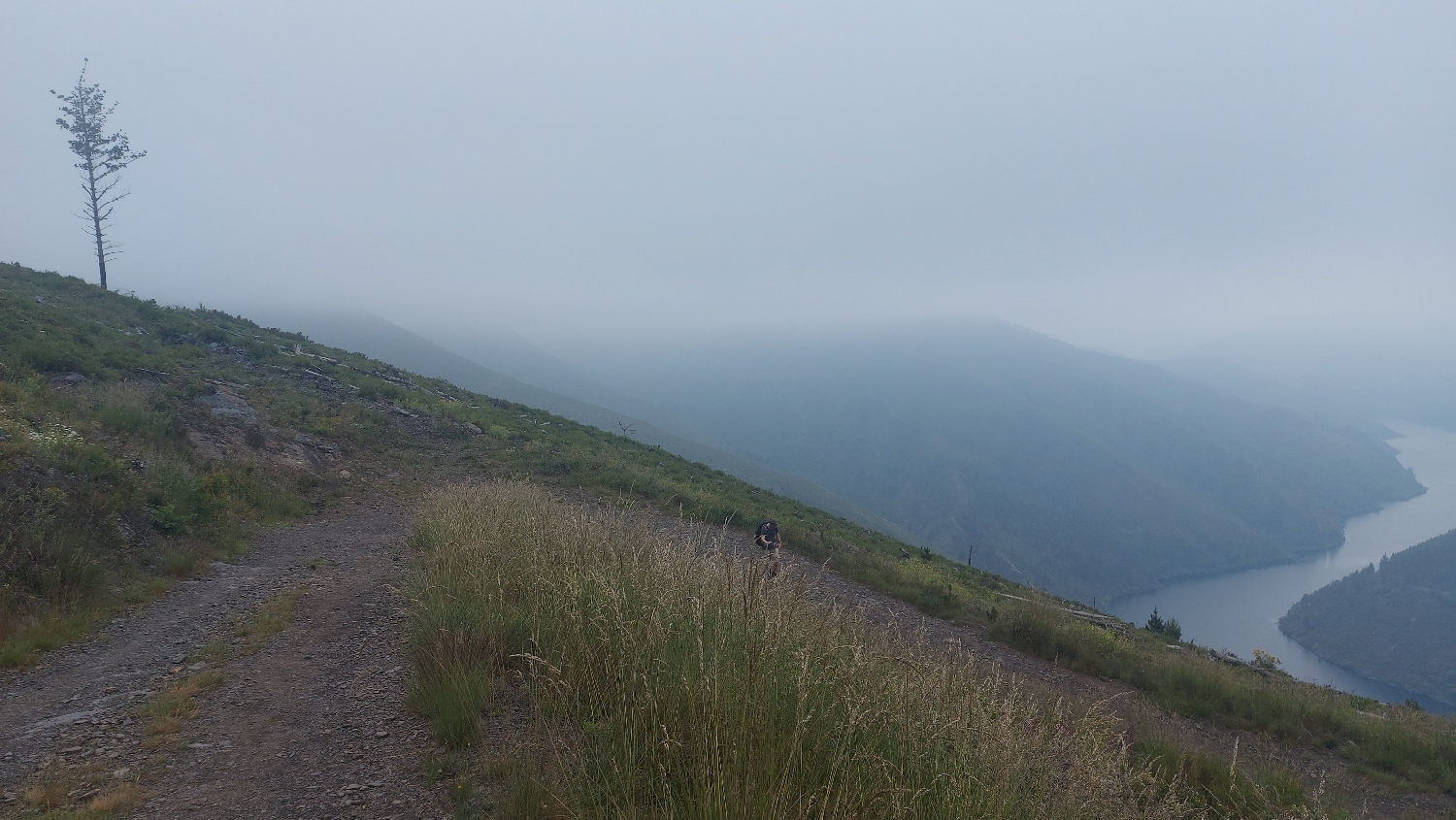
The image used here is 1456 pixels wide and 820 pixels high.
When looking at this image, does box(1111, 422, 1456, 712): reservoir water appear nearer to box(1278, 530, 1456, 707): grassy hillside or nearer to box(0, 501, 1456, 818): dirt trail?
box(1278, 530, 1456, 707): grassy hillside

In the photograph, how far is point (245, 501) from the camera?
11062mm

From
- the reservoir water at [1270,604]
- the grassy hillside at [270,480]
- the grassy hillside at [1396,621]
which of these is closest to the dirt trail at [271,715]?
the grassy hillside at [270,480]

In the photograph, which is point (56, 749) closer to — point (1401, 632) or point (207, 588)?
point (207, 588)

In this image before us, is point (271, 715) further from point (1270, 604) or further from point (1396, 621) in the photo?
point (1270, 604)

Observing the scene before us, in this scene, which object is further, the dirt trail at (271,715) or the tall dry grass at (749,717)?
the dirt trail at (271,715)

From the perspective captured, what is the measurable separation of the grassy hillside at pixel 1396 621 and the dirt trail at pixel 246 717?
139 meters

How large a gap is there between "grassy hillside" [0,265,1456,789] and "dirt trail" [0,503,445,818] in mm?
700

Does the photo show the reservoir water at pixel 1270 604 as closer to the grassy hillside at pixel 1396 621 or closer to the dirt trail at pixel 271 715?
the grassy hillside at pixel 1396 621

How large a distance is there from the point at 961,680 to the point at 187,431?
49.8ft

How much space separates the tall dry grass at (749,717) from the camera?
105 inches

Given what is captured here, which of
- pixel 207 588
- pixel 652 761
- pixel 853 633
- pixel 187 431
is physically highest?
pixel 853 633

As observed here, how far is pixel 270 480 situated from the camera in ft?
40.3

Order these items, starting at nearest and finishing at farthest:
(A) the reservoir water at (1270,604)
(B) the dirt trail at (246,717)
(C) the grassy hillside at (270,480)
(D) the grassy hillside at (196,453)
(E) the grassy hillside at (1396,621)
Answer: (B) the dirt trail at (246,717), (D) the grassy hillside at (196,453), (C) the grassy hillside at (270,480), (A) the reservoir water at (1270,604), (E) the grassy hillside at (1396,621)

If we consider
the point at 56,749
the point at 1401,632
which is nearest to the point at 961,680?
the point at 56,749
